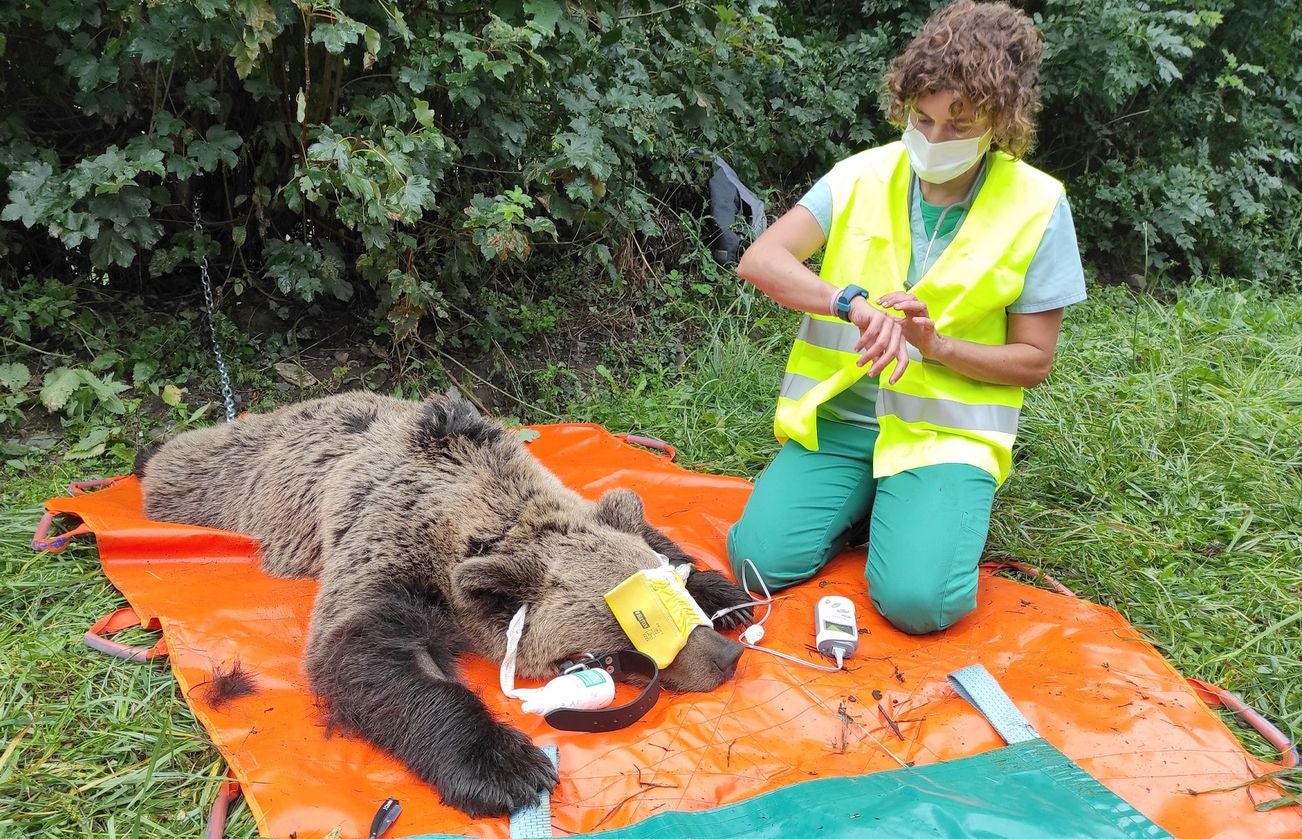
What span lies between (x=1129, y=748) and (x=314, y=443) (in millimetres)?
3526

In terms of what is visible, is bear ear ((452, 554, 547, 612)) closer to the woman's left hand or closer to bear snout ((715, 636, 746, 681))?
bear snout ((715, 636, 746, 681))

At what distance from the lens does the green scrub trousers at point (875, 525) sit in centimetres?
343

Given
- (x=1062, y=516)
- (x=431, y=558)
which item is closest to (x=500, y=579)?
(x=431, y=558)

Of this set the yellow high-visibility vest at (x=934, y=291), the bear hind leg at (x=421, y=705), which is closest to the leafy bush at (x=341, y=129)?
the yellow high-visibility vest at (x=934, y=291)

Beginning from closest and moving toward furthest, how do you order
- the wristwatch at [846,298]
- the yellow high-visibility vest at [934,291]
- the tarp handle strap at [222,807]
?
the tarp handle strap at [222,807] → the wristwatch at [846,298] → the yellow high-visibility vest at [934,291]

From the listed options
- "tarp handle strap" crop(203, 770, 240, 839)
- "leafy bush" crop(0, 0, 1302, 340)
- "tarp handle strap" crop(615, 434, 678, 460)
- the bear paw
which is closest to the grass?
"tarp handle strap" crop(203, 770, 240, 839)

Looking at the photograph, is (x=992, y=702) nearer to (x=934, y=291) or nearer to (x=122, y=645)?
(x=934, y=291)

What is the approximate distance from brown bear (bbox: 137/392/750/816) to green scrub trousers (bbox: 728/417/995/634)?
0.34 meters

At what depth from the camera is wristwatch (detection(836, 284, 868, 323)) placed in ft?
11.2

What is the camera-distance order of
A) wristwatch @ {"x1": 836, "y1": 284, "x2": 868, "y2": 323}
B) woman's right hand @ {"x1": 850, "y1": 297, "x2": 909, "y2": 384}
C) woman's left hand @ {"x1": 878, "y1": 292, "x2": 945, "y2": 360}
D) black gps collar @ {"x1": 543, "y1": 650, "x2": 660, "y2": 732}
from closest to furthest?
1. black gps collar @ {"x1": 543, "y1": 650, "x2": 660, "y2": 732}
2. woman's right hand @ {"x1": 850, "y1": 297, "x2": 909, "y2": 384}
3. woman's left hand @ {"x1": 878, "y1": 292, "x2": 945, "y2": 360}
4. wristwatch @ {"x1": 836, "y1": 284, "x2": 868, "y2": 323}

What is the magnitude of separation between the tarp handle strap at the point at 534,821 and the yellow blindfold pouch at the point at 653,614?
634 millimetres

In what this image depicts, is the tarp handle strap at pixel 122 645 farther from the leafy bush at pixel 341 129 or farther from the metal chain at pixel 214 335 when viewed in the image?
the leafy bush at pixel 341 129

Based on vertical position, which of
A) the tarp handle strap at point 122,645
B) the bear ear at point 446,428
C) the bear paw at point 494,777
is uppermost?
the bear ear at point 446,428

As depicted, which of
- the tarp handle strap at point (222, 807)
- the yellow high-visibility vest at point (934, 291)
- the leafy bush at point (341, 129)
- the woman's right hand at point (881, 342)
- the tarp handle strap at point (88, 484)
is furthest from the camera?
the tarp handle strap at point (88, 484)
